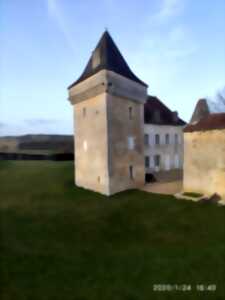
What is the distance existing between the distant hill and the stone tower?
12.8 metres

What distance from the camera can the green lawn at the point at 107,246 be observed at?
→ 20.2 feet

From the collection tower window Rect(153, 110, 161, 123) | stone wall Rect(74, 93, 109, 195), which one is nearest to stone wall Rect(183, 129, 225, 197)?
stone wall Rect(74, 93, 109, 195)

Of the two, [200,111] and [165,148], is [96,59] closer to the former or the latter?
[200,111]

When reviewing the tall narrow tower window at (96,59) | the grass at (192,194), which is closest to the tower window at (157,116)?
the tall narrow tower window at (96,59)

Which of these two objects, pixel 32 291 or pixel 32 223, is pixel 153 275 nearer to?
pixel 32 291

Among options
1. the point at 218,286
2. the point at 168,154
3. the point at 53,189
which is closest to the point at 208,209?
the point at 218,286

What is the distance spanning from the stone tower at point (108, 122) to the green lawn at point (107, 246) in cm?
177

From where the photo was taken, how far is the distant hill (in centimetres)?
2920

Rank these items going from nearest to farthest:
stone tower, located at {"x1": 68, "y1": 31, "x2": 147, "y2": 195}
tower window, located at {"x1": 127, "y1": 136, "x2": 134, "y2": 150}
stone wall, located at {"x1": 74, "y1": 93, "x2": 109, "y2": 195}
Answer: stone tower, located at {"x1": 68, "y1": 31, "x2": 147, "y2": 195}
stone wall, located at {"x1": 74, "y1": 93, "x2": 109, "y2": 195}
tower window, located at {"x1": 127, "y1": 136, "x2": 134, "y2": 150}

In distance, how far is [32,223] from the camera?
10.2m

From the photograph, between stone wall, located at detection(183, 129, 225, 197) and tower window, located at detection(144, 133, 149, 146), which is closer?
stone wall, located at detection(183, 129, 225, 197)

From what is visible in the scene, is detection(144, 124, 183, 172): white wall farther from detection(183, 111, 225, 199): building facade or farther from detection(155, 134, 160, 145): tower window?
detection(183, 111, 225, 199): building facade

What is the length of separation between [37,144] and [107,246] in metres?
25.5

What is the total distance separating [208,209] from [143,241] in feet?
14.7
